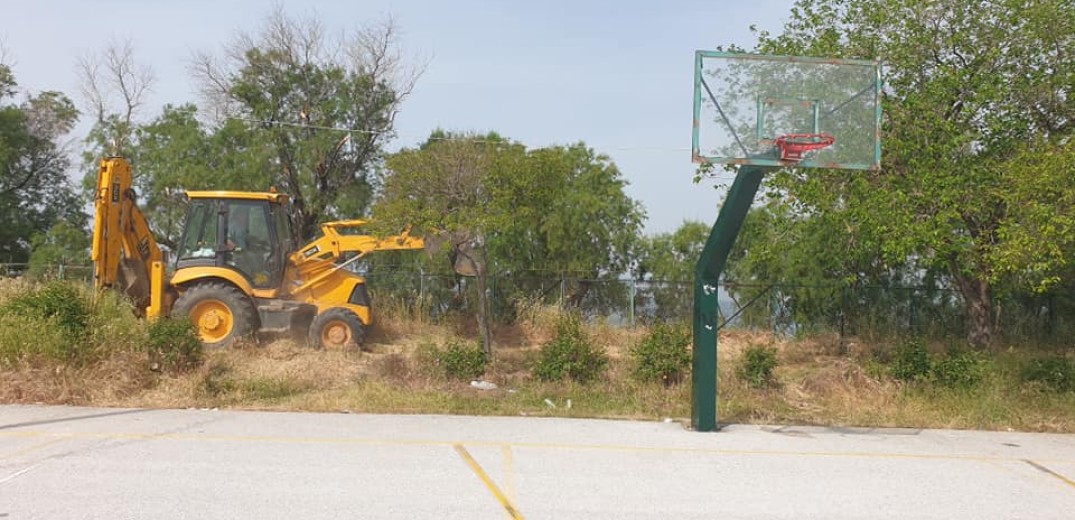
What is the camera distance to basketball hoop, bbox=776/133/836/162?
9164 mm

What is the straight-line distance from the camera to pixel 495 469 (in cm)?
792

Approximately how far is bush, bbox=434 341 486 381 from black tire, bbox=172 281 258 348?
4.30 metres

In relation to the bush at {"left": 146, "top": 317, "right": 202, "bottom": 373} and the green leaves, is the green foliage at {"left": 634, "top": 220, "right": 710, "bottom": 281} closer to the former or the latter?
the green leaves

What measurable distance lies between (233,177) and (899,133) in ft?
50.9

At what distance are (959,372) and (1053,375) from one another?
1496mm

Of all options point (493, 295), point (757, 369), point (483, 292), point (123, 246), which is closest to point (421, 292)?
point (493, 295)

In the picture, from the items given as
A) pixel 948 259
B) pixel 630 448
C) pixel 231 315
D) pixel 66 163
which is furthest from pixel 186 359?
pixel 66 163

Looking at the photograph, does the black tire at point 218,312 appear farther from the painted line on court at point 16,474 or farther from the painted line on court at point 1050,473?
the painted line on court at point 1050,473

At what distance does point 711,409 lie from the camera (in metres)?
9.96

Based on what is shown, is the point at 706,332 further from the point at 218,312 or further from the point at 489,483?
the point at 218,312

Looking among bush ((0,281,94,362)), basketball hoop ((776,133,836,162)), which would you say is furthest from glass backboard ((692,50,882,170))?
bush ((0,281,94,362))

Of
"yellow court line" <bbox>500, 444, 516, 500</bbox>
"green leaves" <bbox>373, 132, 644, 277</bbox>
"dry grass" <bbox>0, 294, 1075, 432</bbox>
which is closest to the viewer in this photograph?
"yellow court line" <bbox>500, 444, 516, 500</bbox>

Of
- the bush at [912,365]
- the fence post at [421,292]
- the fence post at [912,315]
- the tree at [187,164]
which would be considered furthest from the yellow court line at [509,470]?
the tree at [187,164]

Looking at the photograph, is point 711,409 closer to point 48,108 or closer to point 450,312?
point 450,312
